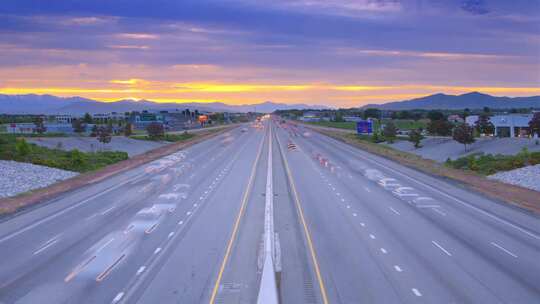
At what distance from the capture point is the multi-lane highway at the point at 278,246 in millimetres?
17109

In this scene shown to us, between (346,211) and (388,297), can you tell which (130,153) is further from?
(388,297)

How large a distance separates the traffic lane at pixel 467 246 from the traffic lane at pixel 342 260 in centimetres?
234

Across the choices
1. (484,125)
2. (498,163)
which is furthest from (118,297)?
(484,125)

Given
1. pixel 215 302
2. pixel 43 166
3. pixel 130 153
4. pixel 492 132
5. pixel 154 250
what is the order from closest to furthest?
pixel 215 302, pixel 154 250, pixel 43 166, pixel 130 153, pixel 492 132

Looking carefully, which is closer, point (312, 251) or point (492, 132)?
point (312, 251)

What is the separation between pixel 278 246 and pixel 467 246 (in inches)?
319

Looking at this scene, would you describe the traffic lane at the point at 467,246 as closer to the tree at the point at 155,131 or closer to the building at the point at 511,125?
the building at the point at 511,125

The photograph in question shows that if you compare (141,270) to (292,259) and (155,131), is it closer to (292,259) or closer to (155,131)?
(292,259)

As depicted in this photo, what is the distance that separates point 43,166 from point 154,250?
3554cm

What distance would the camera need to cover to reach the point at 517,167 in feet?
158

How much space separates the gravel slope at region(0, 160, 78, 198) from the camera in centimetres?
4006

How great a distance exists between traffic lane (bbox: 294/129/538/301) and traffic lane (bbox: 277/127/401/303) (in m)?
2.34

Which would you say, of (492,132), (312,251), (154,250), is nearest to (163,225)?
(154,250)

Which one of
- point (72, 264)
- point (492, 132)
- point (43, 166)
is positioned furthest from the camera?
point (492, 132)
